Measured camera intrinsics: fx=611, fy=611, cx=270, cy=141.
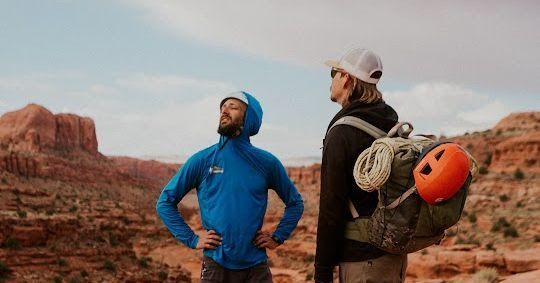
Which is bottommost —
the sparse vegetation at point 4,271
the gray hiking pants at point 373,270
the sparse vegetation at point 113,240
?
the sparse vegetation at point 4,271

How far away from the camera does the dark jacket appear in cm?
309

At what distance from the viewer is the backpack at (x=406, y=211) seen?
113 inches

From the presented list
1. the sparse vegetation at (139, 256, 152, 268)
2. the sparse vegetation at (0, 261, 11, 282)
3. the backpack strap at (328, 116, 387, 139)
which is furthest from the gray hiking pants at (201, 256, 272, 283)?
the sparse vegetation at (139, 256, 152, 268)

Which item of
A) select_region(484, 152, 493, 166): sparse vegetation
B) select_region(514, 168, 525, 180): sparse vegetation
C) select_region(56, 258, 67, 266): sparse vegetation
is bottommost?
select_region(56, 258, 67, 266): sparse vegetation

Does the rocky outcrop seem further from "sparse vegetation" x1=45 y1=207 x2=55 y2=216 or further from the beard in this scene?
the beard

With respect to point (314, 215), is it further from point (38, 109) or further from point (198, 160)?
point (38, 109)

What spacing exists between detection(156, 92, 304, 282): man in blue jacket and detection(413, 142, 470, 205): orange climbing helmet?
1.18 meters

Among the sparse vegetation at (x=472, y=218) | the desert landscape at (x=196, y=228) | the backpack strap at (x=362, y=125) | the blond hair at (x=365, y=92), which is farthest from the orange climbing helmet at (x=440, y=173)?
the sparse vegetation at (x=472, y=218)

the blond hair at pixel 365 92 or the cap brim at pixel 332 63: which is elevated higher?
the cap brim at pixel 332 63

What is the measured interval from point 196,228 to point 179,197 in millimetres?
45134

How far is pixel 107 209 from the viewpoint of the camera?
4034 cm

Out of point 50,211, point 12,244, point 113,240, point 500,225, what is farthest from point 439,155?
point 50,211

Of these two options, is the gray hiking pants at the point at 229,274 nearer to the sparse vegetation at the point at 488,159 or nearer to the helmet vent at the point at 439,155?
the helmet vent at the point at 439,155

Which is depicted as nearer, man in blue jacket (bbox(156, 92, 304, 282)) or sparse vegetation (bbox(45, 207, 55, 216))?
man in blue jacket (bbox(156, 92, 304, 282))
